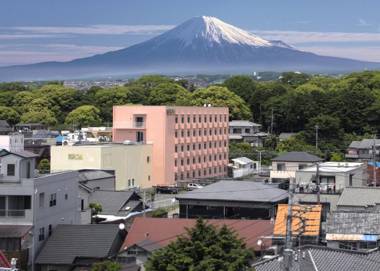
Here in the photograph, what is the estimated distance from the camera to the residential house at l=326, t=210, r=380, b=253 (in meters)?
16.4

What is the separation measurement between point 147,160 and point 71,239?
17392mm

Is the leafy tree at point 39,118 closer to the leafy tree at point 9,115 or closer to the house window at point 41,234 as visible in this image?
the leafy tree at point 9,115

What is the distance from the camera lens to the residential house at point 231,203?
21.4 meters

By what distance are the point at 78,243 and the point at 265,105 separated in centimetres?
3769

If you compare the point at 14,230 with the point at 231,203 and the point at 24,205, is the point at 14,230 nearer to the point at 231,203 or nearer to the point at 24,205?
the point at 24,205

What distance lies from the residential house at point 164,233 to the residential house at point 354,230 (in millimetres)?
1285

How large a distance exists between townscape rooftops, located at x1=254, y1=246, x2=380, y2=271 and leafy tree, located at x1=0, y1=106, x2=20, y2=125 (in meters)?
45.3

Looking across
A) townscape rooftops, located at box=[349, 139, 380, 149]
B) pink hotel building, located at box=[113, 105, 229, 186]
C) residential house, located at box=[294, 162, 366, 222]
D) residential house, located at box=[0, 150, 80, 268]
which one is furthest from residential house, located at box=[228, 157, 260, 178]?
residential house, located at box=[0, 150, 80, 268]

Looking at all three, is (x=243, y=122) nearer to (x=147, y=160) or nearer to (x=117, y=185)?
(x=147, y=160)

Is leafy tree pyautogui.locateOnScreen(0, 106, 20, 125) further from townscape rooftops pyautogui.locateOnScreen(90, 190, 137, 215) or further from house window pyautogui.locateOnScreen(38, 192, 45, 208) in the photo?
house window pyautogui.locateOnScreen(38, 192, 45, 208)

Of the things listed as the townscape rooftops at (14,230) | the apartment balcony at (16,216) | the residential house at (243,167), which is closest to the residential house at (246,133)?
the residential house at (243,167)

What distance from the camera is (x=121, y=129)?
37.1m

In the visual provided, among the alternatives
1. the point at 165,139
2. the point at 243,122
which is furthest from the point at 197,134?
the point at 243,122

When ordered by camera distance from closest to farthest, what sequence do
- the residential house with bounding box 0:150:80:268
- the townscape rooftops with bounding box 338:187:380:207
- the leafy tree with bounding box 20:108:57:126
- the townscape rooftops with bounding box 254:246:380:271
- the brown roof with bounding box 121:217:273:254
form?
the townscape rooftops with bounding box 254:246:380:271, the residential house with bounding box 0:150:80:268, the brown roof with bounding box 121:217:273:254, the townscape rooftops with bounding box 338:187:380:207, the leafy tree with bounding box 20:108:57:126
